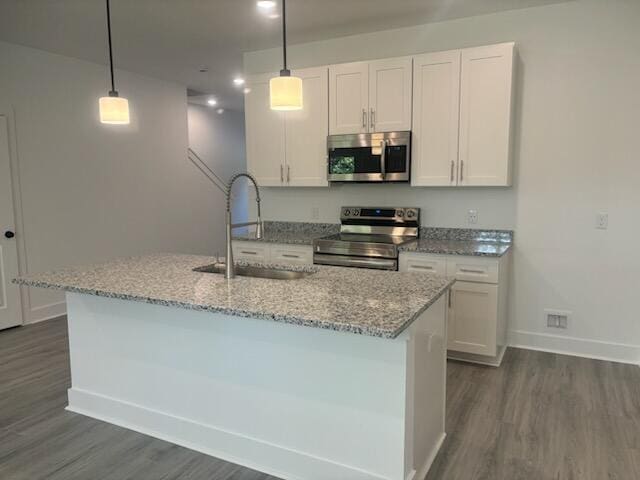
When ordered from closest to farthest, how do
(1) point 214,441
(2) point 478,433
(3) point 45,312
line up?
(1) point 214,441, (2) point 478,433, (3) point 45,312

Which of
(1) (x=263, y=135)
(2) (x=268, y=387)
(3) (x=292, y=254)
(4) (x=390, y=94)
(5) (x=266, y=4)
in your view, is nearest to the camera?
(2) (x=268, y=387)

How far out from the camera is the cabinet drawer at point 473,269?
3414mm

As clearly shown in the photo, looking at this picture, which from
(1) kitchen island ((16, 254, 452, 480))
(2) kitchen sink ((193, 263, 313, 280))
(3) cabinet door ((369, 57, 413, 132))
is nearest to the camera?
(1) kitchen island ((16, 254, 452, 480))

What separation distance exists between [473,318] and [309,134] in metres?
2.17

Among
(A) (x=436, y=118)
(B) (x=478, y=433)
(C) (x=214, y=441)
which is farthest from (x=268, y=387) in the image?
(A) (x=436, y=118)

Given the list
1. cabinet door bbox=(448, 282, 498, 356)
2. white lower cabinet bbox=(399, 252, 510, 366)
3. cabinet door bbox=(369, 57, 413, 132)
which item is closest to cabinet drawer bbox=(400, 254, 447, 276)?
white lower cabinet bbox=(399, 252, 510, 366)

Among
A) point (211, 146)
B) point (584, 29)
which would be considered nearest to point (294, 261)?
point (584, 29)

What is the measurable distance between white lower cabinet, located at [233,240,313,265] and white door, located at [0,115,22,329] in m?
2.13

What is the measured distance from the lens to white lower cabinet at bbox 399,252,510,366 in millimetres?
3437

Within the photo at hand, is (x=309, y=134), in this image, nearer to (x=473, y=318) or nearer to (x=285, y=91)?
(x=285, y=91)

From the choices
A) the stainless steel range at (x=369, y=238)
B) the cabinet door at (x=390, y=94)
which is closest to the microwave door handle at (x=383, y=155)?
the cabinet door at (x=390, y=94)

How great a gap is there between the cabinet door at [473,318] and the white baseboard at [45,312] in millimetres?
3820

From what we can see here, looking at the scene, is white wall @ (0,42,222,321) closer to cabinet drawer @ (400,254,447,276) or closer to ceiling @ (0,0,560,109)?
ceiling @ (0,0,560,109)

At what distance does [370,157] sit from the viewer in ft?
13.2
